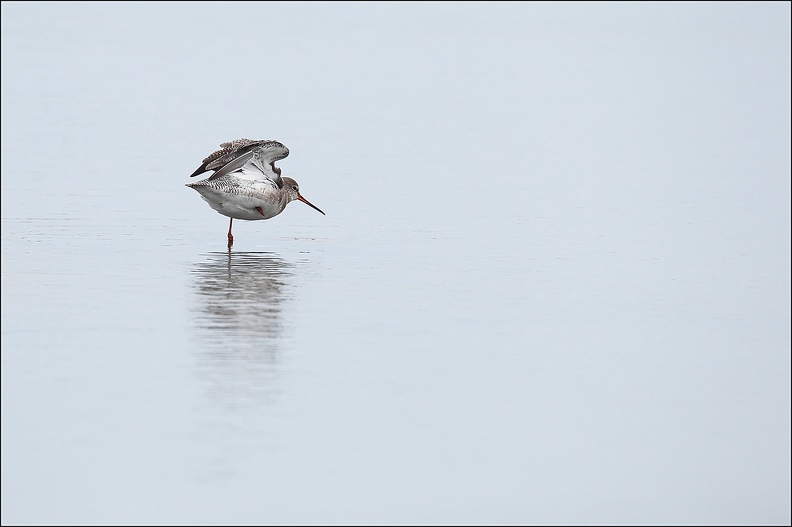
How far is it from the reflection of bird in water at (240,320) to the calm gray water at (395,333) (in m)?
0.05

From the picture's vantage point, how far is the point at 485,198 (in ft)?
86.2

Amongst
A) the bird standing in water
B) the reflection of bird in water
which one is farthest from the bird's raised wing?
the reflection of bird in water

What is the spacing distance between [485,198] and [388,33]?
69.6 metres

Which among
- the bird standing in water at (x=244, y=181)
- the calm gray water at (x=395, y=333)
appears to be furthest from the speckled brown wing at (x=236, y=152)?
the calm gray water at (x=395, y=333)

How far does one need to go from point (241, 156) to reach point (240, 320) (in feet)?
20.5

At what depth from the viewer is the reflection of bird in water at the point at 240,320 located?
12.2 metres

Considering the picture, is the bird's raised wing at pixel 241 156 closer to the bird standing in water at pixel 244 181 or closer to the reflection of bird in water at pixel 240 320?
the bird standing in water at pixel 244 181

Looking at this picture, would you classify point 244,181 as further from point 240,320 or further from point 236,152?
point 240,320

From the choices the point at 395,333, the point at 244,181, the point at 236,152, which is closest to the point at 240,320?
the point at 395,333

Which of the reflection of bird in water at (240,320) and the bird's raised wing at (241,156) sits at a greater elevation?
the bird's raised wing at (241,156)

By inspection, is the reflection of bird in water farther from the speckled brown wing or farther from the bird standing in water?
the speckled brown wing

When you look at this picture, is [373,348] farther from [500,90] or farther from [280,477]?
[500,90]

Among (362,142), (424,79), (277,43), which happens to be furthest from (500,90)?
(277,43)

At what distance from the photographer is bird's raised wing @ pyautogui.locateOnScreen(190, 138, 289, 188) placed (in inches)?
802
